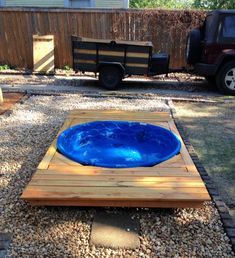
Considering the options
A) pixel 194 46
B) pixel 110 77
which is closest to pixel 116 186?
pixel 110 77

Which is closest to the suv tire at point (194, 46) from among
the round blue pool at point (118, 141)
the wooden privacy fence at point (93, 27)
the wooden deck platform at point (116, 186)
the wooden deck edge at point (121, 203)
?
the wooden privacy fence at point (93, 27)

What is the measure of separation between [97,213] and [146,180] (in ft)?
1.86

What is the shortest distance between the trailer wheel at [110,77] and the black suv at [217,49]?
72.2 inches

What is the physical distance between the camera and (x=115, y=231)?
2699mm

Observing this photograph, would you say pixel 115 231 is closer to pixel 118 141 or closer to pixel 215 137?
pixel 118 141

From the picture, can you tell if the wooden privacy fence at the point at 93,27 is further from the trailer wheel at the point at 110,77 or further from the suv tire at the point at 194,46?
the trailer wheel at the point at 110,77

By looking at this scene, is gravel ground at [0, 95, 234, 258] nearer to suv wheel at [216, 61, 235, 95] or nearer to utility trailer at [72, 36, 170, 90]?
utility trailer at [72, 36, 170, 90]

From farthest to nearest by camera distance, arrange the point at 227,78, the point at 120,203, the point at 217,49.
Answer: the point at 227,78 → the point at 217,49 → the point at 120,203

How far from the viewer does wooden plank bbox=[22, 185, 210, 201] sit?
2840mm

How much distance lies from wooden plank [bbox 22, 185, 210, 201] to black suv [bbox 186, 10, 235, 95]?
18.1ft

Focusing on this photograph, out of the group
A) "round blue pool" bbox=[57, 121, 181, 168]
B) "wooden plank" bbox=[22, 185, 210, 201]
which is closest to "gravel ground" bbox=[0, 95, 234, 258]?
"wooden plank" bbox=[22, 185, 210, 201]

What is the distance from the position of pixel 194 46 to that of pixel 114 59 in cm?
200

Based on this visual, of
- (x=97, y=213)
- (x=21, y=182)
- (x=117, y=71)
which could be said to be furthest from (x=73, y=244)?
(x=117, y=71)

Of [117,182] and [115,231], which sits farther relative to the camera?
[117,182]
